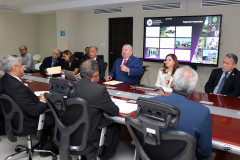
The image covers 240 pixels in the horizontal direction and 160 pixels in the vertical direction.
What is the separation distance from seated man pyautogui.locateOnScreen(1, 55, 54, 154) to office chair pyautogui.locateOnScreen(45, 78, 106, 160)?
452 millimetres

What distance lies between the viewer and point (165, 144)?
1.37 meters

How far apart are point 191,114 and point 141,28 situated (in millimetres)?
5829

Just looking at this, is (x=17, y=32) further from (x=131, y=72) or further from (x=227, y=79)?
(x=227, y=79)

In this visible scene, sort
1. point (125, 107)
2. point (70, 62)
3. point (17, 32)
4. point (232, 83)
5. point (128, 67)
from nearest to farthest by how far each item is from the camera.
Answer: point (125, 107) → point (232, 83) → point (128, 67) → point (70, 62) → point (17, 32)

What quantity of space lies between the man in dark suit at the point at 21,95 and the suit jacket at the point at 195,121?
5.04ft

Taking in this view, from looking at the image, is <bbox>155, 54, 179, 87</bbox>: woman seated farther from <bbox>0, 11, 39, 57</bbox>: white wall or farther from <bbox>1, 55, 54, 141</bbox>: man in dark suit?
<bbox>0, 11, 39, 57</bbox>: white wall

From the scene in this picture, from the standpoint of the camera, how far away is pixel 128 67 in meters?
4.01

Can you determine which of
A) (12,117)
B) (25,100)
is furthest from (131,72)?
(12,117)

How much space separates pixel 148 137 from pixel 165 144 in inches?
5.8

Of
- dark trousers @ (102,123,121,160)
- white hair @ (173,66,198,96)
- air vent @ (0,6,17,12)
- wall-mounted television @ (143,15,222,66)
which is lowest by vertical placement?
dark trousers @ (102,123,121,160)

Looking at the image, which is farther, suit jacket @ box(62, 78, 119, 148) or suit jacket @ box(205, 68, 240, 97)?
suit jacket @ box(205, 68, 240, 97)

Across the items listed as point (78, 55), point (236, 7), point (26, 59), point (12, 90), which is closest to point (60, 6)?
point (78, 55)

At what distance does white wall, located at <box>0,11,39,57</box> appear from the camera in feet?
29.1

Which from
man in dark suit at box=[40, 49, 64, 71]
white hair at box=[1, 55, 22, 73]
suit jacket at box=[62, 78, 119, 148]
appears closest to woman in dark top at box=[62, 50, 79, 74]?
man in dark suit at box=[40, 49, 64, 71]
